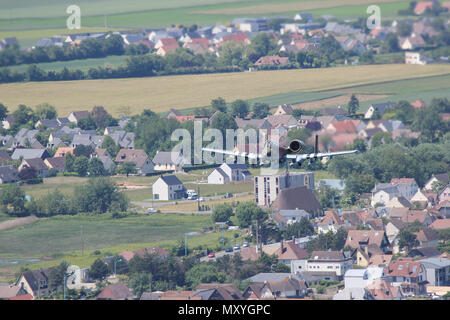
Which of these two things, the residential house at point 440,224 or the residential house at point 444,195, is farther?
the residential house at point 444,195

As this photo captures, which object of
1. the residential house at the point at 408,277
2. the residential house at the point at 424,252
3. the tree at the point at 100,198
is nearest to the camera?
the residential house at the point at 408,277

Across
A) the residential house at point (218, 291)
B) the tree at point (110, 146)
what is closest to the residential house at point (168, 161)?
the tree at point (110, 146)

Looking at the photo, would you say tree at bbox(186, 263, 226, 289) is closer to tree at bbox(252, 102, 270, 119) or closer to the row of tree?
the row of tree

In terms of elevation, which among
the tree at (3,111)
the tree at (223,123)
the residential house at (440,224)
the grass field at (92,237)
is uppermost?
the tree at (3,111)

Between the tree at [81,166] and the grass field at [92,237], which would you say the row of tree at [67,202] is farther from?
the tree at [81,166]

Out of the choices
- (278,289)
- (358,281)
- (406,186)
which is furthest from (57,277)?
(406,186)

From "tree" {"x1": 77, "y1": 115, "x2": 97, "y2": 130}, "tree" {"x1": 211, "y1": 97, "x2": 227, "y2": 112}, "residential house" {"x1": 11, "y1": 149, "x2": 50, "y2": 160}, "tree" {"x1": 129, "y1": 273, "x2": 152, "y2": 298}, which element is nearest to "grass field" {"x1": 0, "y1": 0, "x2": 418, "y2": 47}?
"tree" {"x1": 77, "y1": 115, "x2": 97, "y2": 130}
